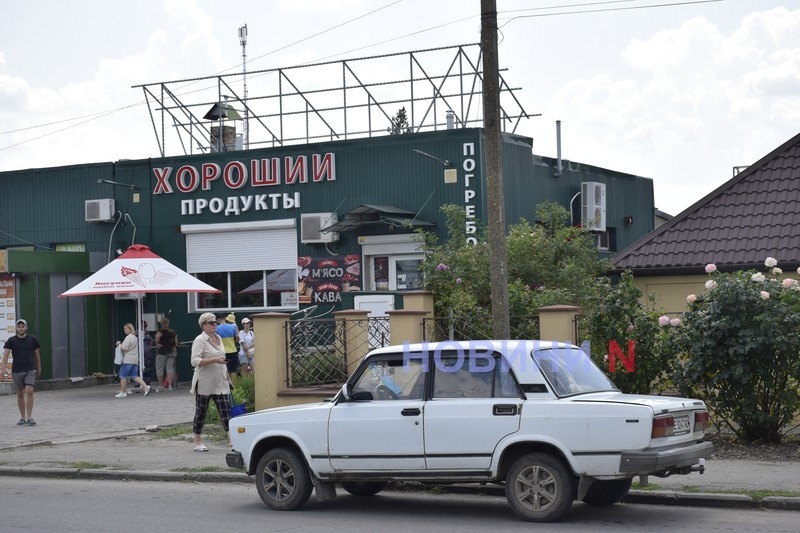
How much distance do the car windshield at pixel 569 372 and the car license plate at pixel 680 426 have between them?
875 mm

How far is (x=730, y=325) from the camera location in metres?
13.2

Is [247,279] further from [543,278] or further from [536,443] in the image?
[536,443]

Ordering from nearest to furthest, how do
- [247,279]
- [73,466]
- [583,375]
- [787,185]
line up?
1. [583,375]
2. [73,466]
3. [787,185]
4. [247,279]

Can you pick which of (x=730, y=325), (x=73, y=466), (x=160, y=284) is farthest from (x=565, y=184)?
(x=73, y=466)

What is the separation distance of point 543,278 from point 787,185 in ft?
14.0

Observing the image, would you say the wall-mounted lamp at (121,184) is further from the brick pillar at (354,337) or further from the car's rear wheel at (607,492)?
the car's rear wheel at (607,492)

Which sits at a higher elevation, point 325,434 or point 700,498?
point 325,434

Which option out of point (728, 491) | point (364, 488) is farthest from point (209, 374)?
point (728, 491)

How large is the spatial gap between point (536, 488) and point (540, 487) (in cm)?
4

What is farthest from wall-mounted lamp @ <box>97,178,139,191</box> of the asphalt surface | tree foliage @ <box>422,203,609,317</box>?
tree foliage @ <box>422,203,609,317</box>

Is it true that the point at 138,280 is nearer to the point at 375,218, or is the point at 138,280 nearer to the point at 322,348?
the point at 375,218

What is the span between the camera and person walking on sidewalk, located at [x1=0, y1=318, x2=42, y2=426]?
18.8 m

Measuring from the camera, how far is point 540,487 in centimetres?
955

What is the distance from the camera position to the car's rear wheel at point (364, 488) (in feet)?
37.7
